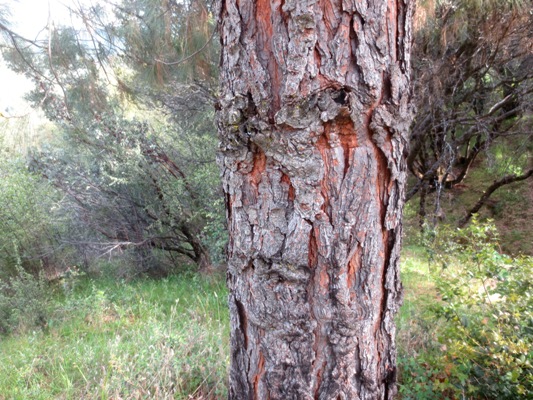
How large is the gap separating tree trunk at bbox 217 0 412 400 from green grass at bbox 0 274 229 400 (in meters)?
1.17

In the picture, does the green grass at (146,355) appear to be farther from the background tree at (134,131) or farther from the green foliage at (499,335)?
the background tree at (134,131)

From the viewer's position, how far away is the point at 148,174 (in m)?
5.82

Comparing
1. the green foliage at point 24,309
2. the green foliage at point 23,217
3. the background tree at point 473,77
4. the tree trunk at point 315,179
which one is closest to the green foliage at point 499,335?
the tree trunk at point 315,179

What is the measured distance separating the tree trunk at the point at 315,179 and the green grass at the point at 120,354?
3.83ft

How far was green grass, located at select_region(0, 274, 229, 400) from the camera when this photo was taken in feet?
7.19

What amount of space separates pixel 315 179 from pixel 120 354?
2.32 metres

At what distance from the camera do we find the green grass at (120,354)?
7.19 ft

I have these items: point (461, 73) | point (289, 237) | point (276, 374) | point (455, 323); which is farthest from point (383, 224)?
point (461, 73)

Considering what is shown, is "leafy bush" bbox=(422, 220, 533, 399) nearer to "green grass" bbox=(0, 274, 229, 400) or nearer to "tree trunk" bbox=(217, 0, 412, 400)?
"tree trunk" bbox=(217, 0, 412, 400)

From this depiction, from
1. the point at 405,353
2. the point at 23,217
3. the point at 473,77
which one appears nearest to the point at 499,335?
the point at 405,353

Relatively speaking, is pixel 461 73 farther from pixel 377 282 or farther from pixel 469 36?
pixel 377 282

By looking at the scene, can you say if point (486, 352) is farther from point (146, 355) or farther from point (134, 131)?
point (134, 131)

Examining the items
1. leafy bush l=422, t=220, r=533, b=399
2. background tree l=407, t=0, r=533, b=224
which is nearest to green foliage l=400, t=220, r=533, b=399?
leafy bush l=422, t=220, r=533, b=399

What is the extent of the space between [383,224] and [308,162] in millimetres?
319
